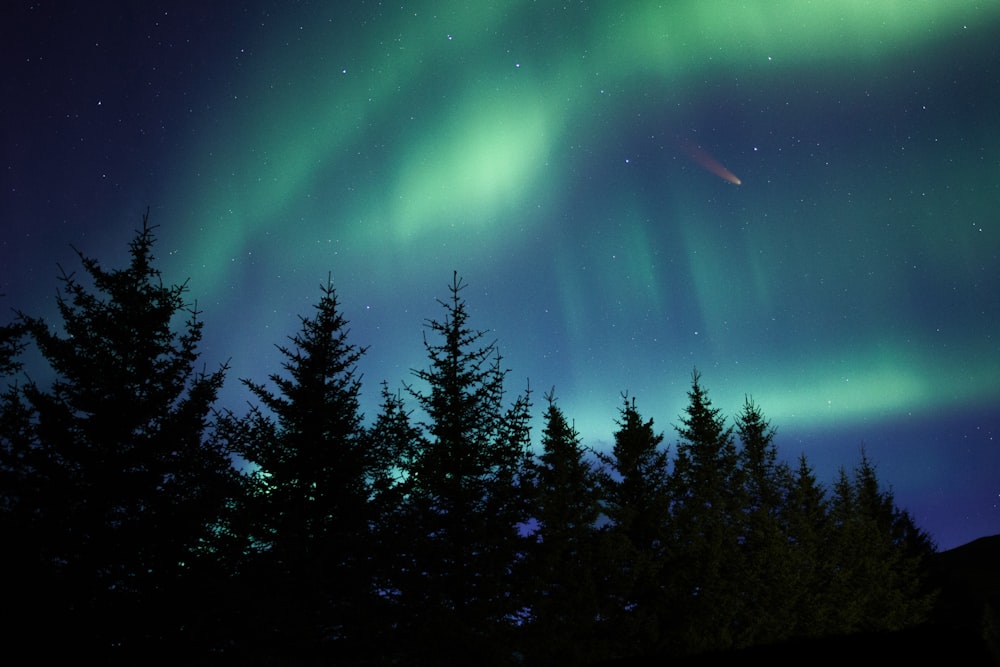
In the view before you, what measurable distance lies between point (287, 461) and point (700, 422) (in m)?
21.3

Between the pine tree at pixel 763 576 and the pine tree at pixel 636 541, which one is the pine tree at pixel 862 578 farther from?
the pine tree at pixel 636 541

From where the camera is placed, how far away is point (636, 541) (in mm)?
18984

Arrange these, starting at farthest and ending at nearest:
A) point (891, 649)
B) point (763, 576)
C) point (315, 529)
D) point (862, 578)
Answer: point (862, 578), point (763, 576), point (315, 529), point (891, 649)

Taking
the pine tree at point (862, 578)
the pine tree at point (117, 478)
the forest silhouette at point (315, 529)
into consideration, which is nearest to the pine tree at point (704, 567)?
the forest silhouette at point (315, 529)

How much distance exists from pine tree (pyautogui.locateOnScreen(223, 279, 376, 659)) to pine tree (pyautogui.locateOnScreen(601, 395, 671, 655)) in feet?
23.3

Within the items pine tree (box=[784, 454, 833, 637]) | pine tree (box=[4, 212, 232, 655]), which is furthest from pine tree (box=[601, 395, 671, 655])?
pine tree (box=[4, 212, 232, 655])

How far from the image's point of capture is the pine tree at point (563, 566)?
571 inches

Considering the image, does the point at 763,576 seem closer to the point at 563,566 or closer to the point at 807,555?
the point at 807,555

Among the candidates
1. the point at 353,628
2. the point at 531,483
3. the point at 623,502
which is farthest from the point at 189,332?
the point at 623,502

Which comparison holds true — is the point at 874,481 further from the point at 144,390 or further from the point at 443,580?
the point at 144,390

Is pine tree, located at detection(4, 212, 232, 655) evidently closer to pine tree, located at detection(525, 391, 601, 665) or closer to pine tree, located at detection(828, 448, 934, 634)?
pine tree, located at detection(525, 391, 601, 665)

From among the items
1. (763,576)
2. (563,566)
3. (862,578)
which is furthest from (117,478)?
(862,578)

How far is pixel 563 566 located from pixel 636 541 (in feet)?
13.1

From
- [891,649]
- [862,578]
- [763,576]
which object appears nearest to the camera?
[891,649]
